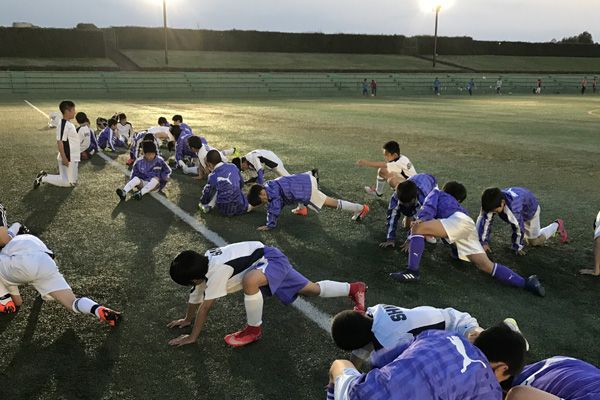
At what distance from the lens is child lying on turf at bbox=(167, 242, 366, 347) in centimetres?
358

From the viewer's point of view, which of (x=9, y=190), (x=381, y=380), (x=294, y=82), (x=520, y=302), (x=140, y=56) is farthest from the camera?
(x=140, y=56)

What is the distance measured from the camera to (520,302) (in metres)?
4.62

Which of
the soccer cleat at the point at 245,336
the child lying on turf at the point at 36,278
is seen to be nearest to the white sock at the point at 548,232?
the soccer cleat at the point at 245,336

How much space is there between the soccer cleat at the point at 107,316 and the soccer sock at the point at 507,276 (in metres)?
3.88

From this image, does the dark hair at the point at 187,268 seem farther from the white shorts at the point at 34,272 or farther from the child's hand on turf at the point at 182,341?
the white shorts at the point at 34,272

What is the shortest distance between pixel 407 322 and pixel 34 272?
3.20 m

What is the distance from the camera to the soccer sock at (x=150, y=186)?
26.7ft

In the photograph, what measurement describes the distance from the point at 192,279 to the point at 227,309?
0.94 m

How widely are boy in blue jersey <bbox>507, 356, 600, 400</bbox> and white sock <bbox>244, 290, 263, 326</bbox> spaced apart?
1.95 metres

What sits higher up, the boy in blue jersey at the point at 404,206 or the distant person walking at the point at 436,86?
the distant person walking at the point at 436,86

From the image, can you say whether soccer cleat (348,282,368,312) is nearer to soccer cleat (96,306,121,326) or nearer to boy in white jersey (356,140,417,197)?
soccer cleat (96,306,121,326)

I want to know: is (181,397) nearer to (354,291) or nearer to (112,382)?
(112,382)

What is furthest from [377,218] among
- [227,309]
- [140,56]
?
[140,56]

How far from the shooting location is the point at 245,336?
3.83m
